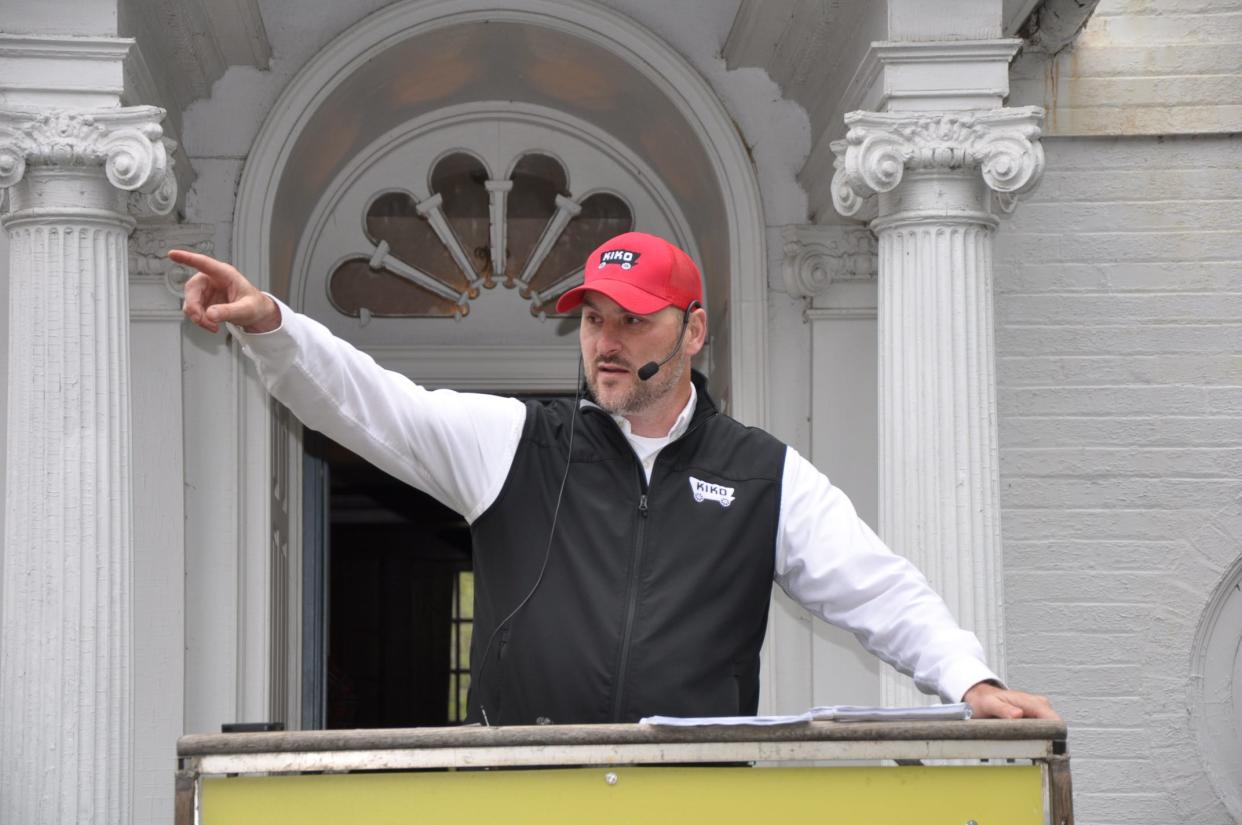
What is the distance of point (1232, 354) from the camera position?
25.2ft

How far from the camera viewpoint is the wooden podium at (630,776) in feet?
8.42

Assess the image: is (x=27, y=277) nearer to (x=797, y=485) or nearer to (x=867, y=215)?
(x=867, y=215)

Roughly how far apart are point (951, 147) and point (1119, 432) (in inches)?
90.5

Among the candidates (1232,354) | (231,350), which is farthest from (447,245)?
(1232,354)

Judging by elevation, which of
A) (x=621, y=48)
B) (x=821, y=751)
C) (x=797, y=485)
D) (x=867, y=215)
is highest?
(x=621, y=48)

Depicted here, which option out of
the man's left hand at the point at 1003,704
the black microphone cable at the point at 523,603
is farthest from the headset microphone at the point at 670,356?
the man's left hand at the point at 1003,704

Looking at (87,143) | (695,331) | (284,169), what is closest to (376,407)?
(695,331)

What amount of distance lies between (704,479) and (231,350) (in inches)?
174

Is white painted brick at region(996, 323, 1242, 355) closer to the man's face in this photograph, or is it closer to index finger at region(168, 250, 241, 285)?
the man's face

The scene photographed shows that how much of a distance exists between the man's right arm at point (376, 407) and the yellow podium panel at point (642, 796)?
758 mm

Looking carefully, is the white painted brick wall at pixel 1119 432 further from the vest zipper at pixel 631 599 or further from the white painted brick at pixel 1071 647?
the vest zipper at pixel 631 599

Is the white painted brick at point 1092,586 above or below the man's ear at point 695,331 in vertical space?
below

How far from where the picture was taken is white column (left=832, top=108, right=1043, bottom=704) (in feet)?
18.8

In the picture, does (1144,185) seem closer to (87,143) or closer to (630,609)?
(87,143)
